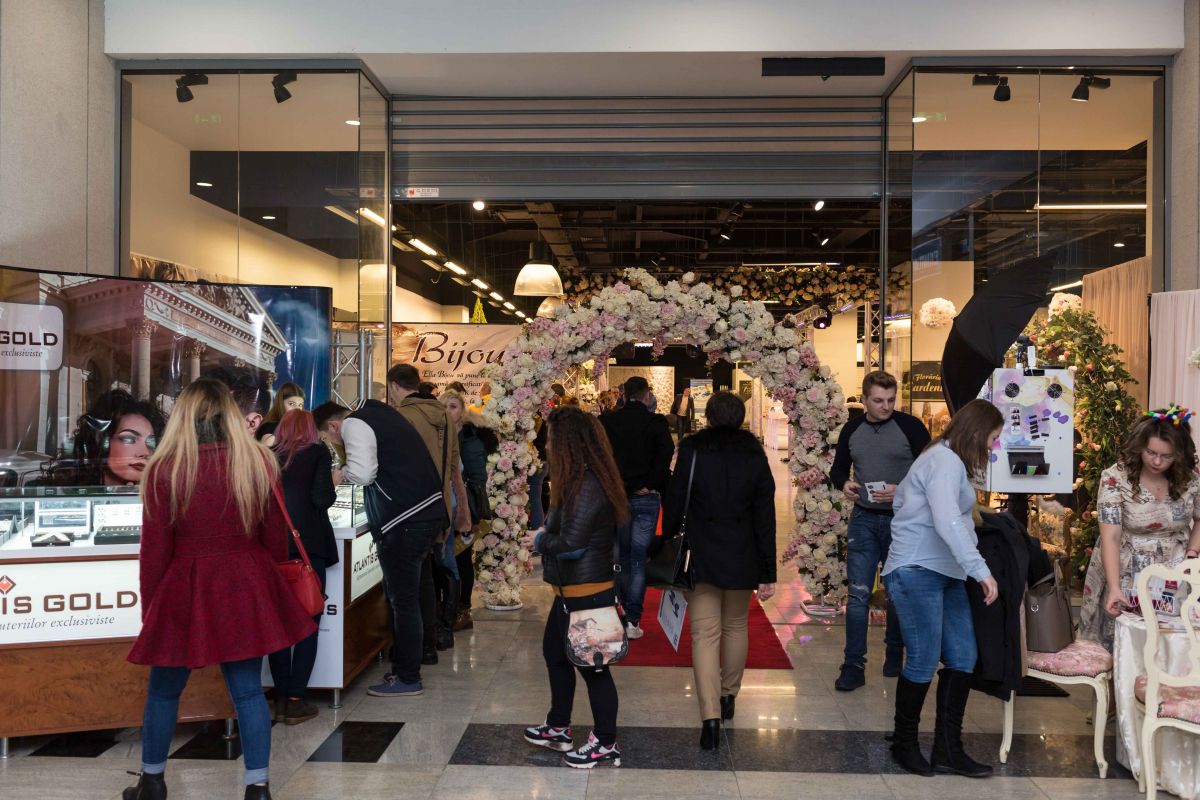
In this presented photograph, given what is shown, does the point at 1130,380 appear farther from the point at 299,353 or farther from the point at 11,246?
the point at 11,246

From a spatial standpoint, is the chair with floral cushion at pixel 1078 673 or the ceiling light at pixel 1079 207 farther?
the ceiling light at pixel 1079 207

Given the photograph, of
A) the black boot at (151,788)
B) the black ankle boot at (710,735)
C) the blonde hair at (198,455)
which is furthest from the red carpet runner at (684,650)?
the blonde hair at (198,455)

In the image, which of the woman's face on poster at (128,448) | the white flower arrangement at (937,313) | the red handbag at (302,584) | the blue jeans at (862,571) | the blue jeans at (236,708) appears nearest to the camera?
the blue jeans at (236,708)

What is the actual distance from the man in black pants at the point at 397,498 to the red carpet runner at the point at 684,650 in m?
1.43

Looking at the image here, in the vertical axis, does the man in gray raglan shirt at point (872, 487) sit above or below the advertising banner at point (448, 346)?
below

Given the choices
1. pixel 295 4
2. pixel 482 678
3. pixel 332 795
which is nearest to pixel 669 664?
pixel 482 678

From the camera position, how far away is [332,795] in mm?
3846

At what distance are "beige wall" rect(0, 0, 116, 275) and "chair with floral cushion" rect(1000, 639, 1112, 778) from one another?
5.95 m

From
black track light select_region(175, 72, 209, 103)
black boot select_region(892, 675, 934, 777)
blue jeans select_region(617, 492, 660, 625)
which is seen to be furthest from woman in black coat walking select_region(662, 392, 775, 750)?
black track light select_region(175, 72, 209, 103)

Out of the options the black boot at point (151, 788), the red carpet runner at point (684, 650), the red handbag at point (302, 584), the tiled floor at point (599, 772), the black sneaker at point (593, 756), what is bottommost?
the tiled floor at point (599, 772)

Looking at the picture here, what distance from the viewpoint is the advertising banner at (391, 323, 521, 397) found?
11234mm

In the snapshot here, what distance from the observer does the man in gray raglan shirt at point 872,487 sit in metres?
5.39

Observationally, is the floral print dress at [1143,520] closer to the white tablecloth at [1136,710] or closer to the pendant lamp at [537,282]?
the white tablecloth at [1136,710]

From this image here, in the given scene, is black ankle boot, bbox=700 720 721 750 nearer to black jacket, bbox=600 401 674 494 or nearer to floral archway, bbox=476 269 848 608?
black jacket, bbox=600 401 674 494
